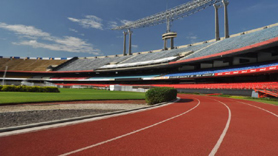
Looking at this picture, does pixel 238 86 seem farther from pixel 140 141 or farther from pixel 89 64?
pixel 89 64

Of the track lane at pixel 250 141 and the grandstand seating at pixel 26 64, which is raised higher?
the grandstand seating at pixel 26 64

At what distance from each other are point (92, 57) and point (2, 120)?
269 ft

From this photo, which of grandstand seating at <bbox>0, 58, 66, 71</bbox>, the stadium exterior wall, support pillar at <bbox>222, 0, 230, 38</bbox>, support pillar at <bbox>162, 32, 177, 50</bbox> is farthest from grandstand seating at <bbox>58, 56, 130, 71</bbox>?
support pillar at <bbox>222, 0, 230, 38</bbox>

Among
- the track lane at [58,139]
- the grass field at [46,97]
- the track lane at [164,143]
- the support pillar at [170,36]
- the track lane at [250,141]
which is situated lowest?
the track lane at [250,141]

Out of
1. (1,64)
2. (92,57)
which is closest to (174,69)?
(92,57)

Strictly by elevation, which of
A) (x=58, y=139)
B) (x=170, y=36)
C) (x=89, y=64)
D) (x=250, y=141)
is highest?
(x=170, y=36)

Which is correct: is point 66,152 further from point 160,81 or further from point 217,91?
point 160,81

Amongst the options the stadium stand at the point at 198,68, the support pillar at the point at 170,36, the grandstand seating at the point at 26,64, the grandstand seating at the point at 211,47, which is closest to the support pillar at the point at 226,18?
the stadium stand at the point at 198,68

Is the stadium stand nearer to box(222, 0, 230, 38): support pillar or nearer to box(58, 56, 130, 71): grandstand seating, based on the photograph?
box(58, 56, 130, 71): grandstand seating

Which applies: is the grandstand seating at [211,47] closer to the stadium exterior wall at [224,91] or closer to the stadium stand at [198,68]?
the stadium stand at [198,68]

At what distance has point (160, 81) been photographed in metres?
47.4

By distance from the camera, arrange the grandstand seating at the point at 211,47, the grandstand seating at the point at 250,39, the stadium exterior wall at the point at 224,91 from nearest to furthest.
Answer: the stadium exterior wall at the point at 224,91 → the grandstand seating at the point at 250,39 → the grandstand seating at the point at 211,47

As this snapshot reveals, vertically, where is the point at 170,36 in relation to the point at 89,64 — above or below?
above

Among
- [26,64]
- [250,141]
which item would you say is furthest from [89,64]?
[250,141]
